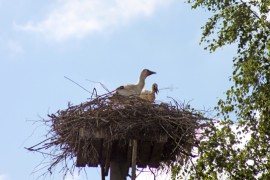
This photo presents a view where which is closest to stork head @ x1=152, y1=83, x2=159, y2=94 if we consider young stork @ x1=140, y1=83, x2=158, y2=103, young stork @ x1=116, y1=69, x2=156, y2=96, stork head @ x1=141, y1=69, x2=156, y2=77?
young stork @ x1=140, y1=83, x2=158, y2=103

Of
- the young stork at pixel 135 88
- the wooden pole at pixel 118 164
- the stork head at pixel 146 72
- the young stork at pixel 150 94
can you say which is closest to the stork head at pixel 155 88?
the young stork at pixel 150 94

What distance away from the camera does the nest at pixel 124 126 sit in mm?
10938

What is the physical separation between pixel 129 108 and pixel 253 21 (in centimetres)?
845

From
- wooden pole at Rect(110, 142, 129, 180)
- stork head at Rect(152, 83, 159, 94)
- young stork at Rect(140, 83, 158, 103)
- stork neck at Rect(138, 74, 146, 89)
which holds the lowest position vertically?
wooden pole at Rect(110, 142, 129, 180)

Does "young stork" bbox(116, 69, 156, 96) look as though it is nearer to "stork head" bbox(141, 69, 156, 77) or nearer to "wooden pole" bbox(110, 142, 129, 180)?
"stork head" bbox(141, 69, 156, 77)

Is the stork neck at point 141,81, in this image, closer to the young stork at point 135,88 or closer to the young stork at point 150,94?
the young stork at point 135,88

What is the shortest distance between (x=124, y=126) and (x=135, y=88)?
270 centimetres

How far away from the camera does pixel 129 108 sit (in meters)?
11.5

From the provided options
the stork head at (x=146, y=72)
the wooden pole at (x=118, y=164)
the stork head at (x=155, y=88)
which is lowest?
the wooden pole at (x=118, y=164)

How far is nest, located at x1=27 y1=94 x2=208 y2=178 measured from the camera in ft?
35.9

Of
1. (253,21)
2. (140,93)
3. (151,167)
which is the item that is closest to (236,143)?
(253,21)

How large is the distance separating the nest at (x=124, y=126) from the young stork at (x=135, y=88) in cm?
102

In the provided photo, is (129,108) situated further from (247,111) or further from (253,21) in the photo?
(253,21)

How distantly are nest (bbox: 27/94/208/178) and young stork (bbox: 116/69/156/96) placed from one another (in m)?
1.02
